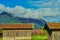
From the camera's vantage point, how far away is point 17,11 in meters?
50.5

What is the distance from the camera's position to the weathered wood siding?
18531 mm

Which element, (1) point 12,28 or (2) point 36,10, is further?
(2) point 36,10

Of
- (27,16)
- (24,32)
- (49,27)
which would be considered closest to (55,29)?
(49,27)

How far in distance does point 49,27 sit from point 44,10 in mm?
34856

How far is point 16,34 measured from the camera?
1859 centimetres

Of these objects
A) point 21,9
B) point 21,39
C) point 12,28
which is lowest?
point 21,39

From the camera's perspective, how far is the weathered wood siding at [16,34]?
18.5 meters

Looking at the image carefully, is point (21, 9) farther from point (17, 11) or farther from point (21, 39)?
point (21, 39)

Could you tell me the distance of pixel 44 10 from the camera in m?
48.1

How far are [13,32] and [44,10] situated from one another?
99.5 ft

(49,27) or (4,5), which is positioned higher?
(4,5)

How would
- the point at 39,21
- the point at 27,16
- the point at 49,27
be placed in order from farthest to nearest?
the point at 27,16, the point at 39,21, the point at 49,27

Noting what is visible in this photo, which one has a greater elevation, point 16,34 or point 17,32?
point 17,32

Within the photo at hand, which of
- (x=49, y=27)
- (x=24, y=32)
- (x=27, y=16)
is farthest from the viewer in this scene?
(x=27, y=16)
